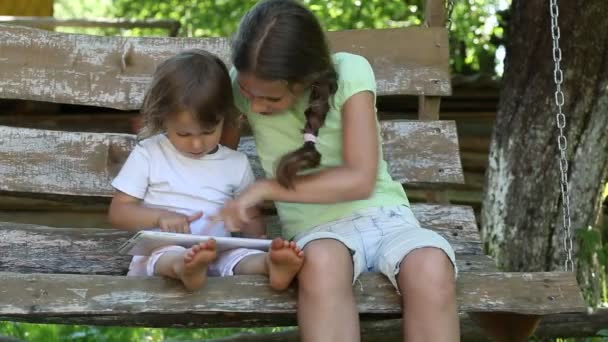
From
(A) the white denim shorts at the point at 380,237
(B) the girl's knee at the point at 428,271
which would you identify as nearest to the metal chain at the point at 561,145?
(A) the white denim shorts at the point at 380,237

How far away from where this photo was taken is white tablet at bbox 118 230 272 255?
8.76ft

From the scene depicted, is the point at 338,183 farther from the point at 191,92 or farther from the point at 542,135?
the point at 542,135

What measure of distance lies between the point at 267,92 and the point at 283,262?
527 mm

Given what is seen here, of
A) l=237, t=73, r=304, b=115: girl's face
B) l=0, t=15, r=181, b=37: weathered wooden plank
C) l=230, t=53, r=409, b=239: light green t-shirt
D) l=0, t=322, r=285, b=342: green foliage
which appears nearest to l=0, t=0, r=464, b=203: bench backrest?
l=230, t=53, r=409, b=239: light green t-shirt

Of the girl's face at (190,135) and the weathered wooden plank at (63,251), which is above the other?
the girl's face at (190,135)

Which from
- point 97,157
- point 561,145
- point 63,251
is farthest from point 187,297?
point 561,145

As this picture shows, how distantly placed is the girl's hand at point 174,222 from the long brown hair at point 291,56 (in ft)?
0.95

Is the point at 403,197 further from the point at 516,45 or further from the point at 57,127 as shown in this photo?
the point at 57,127

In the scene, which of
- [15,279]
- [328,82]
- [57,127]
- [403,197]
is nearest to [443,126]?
[403,197]

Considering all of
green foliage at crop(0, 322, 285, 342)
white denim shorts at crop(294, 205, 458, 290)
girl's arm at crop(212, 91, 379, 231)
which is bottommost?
green foliage at crop(0, 322, 285, 342)

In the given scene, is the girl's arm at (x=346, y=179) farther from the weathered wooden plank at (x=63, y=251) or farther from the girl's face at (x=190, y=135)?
the weathered wooden plank at (x=63, y=251)

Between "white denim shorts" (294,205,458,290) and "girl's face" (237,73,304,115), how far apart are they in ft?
1.20

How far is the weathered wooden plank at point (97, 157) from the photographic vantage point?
369 centimetres

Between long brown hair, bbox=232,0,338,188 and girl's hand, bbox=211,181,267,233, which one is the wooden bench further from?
long brown hair, bbox=232,0,338,188
